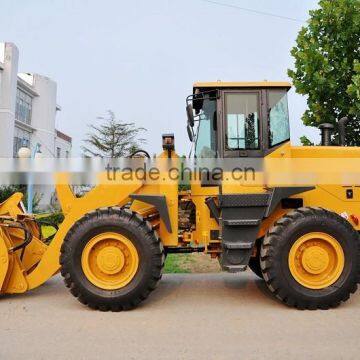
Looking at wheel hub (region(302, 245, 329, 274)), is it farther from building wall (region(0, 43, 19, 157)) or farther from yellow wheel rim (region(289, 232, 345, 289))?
building wall (region(0, 43, 19, 157))

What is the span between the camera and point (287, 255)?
16.9 feet

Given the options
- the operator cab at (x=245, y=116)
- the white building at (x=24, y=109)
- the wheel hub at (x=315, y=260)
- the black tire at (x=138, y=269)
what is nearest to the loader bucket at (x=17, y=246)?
the black tire at (x=138, y=269)

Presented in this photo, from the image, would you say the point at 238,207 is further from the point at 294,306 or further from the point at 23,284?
the point at 23,284

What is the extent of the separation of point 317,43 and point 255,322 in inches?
316

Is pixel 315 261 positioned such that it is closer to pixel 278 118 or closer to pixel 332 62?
pixel 278 118

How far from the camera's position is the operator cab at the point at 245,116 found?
5598mm

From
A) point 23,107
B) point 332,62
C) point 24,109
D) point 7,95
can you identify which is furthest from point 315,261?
point 24,109

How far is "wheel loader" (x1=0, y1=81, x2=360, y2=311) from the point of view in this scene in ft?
16.8

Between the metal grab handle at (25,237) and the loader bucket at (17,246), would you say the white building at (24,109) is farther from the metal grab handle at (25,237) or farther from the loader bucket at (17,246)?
the metal grab handle at (25,237)

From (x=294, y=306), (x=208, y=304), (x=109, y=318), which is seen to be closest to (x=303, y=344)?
(x=294, y=306)

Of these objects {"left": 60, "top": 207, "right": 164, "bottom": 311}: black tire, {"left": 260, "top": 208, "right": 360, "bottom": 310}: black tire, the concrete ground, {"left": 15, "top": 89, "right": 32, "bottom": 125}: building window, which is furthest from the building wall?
{"left": 260, "top": 208, "right": 360, "bottom": 310}: black tire

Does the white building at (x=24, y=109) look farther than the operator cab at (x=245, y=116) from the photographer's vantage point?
Yes

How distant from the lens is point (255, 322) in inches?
182

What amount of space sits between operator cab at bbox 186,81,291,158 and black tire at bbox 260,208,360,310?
1.02 m
